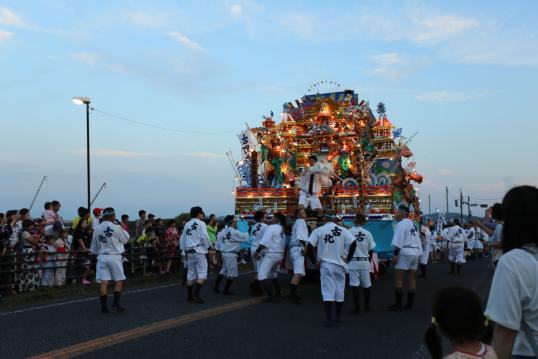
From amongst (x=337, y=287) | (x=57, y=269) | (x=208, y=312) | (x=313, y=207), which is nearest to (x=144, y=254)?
(x=57, y=269)

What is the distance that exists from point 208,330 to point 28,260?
→ 629cm

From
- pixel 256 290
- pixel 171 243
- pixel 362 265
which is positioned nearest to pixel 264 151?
pixel 171 243

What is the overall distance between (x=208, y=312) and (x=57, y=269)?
5.12 m

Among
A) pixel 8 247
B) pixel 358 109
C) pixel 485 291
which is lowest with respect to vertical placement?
pixel 485 291

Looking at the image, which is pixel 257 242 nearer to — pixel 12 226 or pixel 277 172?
pixel 12 226

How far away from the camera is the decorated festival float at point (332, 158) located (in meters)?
16.5

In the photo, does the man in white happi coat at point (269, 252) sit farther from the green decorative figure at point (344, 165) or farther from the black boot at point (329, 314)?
the green decorative figure at point (344, 165)

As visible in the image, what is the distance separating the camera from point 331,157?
17.8 metres

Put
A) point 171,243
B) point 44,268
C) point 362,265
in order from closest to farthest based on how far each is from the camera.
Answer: point 362,265
point 44,268
point 171,243

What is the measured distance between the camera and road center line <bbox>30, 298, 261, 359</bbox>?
20.2 ft

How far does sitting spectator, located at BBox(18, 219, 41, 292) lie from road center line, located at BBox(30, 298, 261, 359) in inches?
186

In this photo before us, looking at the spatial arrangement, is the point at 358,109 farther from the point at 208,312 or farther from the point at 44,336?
the point at 44,336

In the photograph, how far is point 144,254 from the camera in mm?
15141

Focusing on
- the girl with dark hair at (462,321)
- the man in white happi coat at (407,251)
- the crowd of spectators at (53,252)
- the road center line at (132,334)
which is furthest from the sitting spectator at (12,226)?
the girl with dark hair at (462,321)
